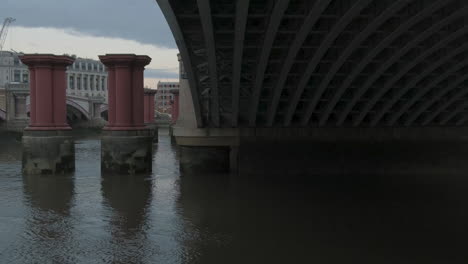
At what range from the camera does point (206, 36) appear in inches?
608

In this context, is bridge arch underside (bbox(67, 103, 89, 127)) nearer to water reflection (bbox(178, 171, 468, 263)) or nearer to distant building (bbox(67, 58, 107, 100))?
distant building (bbox(67, 58, 107, 100))

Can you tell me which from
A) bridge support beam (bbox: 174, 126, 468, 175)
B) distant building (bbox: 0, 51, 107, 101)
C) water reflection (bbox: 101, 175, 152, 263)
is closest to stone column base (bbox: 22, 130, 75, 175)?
water reflection (bbox: 101, 175, 152, 263)

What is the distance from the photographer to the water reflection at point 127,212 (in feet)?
38.6

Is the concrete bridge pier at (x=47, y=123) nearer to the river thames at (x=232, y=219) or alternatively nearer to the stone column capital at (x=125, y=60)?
the river thames at (x=232, y=219)

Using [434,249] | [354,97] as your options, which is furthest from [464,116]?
[434,249]

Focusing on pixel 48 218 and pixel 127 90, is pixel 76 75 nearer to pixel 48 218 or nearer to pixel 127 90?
pixel 127 90

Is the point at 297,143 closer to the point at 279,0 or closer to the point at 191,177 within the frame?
the point at 191,177

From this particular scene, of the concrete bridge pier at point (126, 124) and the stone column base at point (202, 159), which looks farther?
the stone column base at point (202, 159)

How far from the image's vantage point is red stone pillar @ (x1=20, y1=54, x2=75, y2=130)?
25953mm

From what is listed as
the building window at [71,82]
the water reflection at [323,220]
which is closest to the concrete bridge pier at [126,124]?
the water reflection at [323,220]

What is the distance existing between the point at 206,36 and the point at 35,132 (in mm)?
14378

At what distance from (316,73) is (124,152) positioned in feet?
37.2

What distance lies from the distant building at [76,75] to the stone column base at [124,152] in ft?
315

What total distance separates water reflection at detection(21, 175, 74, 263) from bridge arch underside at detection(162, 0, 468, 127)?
699 cm
